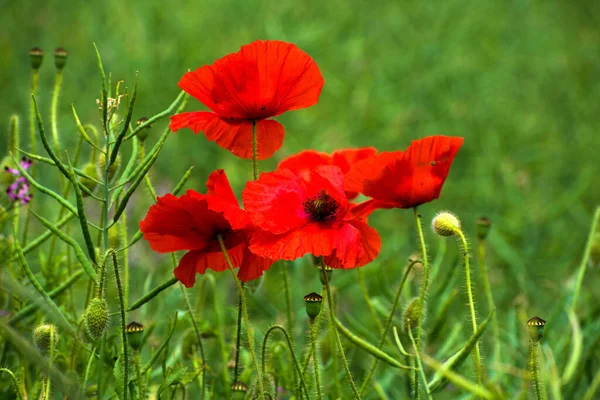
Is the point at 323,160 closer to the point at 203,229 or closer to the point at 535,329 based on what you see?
the point at 203,229

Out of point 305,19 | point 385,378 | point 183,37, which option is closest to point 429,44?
point 305,19

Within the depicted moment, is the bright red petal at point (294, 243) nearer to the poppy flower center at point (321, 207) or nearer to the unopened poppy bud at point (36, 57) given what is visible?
the poppy flower center at point (321, 207)

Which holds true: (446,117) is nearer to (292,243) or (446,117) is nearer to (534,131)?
(534,131)

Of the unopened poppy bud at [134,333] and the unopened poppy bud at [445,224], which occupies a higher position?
the unopened poppy bud at [445,224]

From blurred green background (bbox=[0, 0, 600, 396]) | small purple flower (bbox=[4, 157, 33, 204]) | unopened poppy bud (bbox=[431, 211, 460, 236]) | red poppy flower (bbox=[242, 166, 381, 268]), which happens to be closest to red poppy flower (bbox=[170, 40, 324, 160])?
red poppy flower (bbox=[242, 166, 381, 268])

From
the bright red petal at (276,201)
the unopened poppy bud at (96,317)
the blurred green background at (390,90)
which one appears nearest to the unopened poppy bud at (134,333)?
the unopened poppy bud at (96,317)

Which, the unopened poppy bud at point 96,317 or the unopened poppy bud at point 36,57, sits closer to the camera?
the unopened poppy bud at point 96,317

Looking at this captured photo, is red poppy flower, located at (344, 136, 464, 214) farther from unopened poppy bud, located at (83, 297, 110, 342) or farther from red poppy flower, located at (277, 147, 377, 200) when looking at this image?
unopened poppy bud, located at (83, 297, 110, 342)
